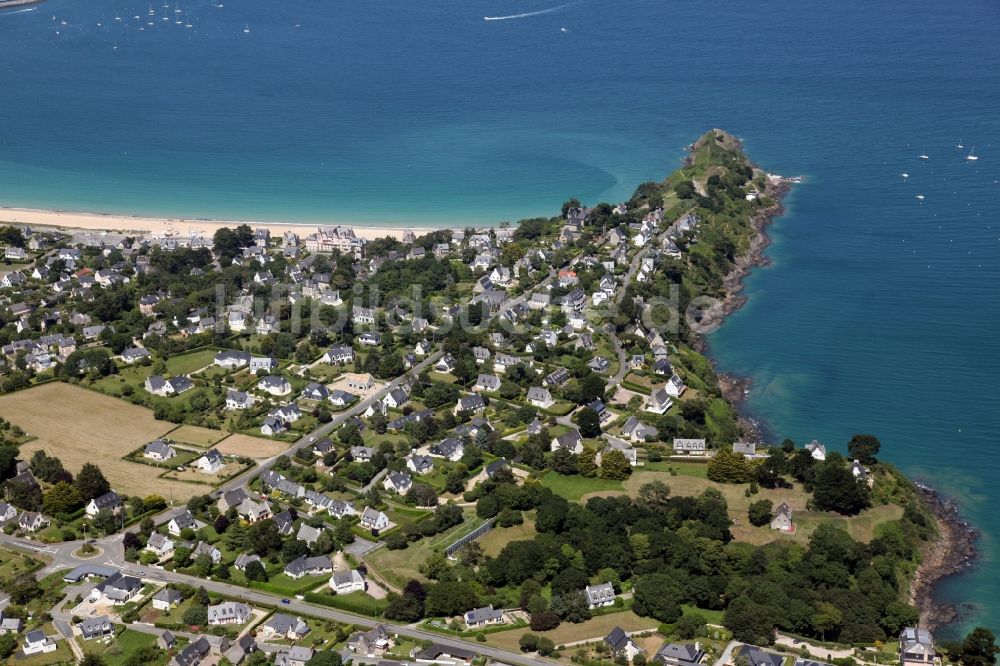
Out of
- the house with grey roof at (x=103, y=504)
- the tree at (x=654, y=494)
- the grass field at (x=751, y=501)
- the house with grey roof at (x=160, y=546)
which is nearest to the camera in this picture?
the house with grey roof at (x=160, y=546)

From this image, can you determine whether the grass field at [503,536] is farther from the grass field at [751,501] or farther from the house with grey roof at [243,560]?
the house with grey roof at [243,560]

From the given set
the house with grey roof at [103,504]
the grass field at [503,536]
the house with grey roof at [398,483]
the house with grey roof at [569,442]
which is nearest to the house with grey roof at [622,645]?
the grass field at [503,536]

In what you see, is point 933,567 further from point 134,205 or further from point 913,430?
point 134,205

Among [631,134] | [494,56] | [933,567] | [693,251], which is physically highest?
[494,56]

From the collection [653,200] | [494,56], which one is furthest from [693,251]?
[494,56]

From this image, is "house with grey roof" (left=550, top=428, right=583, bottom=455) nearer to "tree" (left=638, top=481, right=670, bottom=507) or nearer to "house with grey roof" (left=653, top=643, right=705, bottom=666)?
"tree" (left=638, top=481, right=670, bottom=507)

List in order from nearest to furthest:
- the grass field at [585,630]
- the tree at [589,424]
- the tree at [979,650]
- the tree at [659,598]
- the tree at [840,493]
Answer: the tree at [979,650], the grass field at [585,630], the tree at [659,598], the tree at [840,493], the tree at [589,424]
